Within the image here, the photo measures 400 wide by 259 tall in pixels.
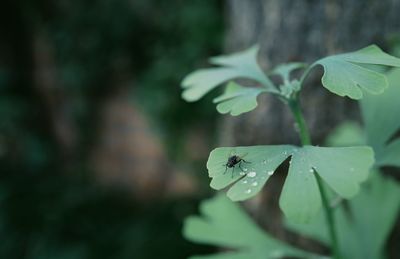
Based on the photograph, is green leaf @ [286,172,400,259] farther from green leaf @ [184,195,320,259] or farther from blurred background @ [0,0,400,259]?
blurred background @ [0,0,400,259]

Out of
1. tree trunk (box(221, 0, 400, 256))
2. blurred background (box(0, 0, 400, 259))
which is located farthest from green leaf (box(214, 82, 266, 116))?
blurred background (box(0, 0, 400, 259))

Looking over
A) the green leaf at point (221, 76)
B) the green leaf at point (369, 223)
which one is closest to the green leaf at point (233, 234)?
the green leaf at point (369, 223)

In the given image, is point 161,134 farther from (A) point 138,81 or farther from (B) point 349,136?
(B) point 349,136

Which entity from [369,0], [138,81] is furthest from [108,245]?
[369,0]

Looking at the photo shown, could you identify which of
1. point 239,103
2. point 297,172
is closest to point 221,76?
point 239,103

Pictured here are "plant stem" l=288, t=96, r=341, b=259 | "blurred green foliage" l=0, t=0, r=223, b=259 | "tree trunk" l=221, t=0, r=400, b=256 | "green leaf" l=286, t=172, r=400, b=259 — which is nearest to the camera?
"plant stem" l=288, t=96, r=341, b=259

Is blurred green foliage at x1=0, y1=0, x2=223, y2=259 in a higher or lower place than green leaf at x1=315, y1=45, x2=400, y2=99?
higher

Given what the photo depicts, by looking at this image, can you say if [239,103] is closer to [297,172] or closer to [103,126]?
[297,172]

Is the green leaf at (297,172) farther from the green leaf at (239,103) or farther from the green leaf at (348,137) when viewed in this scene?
the green leaf at (348,137)
